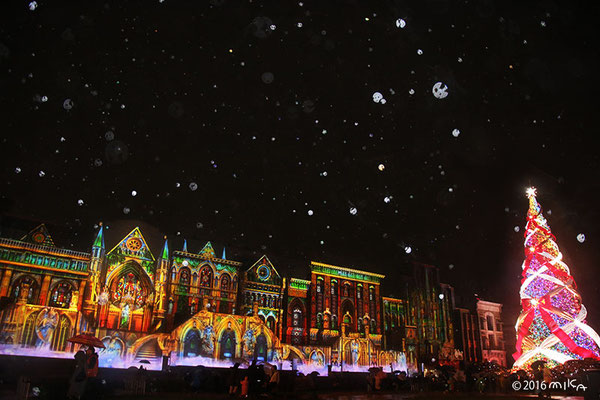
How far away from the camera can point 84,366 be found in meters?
10.8

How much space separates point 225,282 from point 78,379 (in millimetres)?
23696

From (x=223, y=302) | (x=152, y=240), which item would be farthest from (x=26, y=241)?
(x=223, y=302)

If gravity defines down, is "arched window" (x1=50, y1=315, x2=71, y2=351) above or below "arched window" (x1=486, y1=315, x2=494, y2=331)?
below

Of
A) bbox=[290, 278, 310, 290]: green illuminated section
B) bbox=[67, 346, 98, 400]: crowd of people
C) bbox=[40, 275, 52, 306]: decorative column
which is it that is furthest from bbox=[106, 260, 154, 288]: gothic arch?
bbox=[67, 346, 98, 400]: crowd of people

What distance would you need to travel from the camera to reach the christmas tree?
26234 millimetres

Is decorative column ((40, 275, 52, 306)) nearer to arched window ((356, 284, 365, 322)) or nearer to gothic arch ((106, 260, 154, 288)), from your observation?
gothic arch ((106, 260, 154, 288))

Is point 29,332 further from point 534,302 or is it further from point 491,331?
point 491,331

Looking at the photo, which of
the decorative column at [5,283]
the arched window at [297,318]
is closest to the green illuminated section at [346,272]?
the arched window at [297,318]

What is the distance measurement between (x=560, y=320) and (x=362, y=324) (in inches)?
670

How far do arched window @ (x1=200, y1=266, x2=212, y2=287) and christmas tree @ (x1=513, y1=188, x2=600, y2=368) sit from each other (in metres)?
22.1

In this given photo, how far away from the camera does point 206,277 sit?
33.6 meters

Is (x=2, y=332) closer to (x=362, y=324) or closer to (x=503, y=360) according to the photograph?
(x=362, y=324)

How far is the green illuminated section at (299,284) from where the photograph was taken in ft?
124

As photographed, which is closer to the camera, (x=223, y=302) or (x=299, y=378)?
(x=299, y=378)
